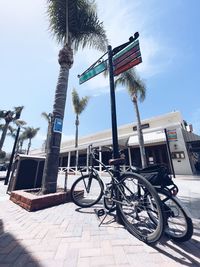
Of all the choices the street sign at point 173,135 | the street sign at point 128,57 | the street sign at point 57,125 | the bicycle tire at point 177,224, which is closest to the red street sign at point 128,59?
the street sign at point 128,57

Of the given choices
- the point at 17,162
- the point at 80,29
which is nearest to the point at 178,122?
the point at 80,29

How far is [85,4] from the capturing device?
5.30m

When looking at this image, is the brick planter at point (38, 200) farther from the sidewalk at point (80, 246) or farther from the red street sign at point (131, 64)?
the red street sign at point (131, 64)

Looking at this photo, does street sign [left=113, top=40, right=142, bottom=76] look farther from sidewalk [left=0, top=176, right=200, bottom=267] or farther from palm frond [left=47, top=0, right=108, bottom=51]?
palm frond [left=47, top=0, right=108, bottom=51]

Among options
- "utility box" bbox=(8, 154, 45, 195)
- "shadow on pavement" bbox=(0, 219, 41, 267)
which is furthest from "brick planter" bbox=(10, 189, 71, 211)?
"utility box" bbox=(8, 154, 45, 195)

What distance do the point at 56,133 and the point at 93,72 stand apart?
205cm

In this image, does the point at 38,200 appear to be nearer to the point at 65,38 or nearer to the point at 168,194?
the point at 168,194

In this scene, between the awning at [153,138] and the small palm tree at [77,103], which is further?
the small palm tree at [77,103]

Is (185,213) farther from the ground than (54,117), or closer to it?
closer to it

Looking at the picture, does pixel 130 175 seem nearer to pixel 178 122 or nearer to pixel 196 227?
pixel 196 227

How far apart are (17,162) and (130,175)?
4.88m

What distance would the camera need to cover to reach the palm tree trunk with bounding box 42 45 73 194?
12.2ft

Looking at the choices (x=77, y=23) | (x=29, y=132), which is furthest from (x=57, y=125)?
(x=29, y=132)

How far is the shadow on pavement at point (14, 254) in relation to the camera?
1.38m
